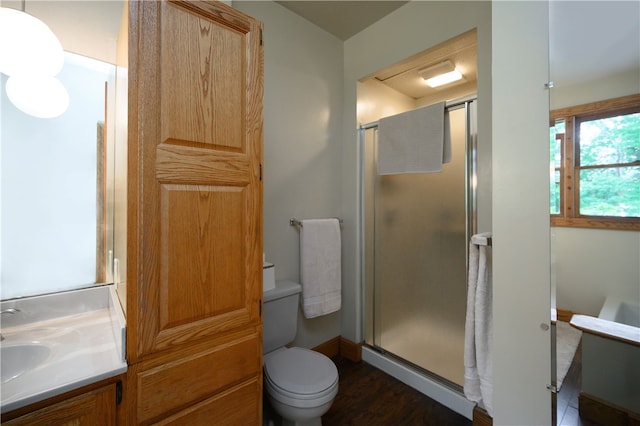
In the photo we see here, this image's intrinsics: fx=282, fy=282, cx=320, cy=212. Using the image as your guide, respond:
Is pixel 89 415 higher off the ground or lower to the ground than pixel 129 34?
lower

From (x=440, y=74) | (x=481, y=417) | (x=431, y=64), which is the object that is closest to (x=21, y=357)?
(x=481, y=417)

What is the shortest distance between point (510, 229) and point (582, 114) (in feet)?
1.42

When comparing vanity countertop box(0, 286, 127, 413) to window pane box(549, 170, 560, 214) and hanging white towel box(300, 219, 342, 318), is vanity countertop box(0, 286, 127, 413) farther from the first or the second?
window pane box(549, 170, 560, 214)

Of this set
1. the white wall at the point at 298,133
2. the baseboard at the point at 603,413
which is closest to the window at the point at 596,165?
the baseboard at the point at 603,413

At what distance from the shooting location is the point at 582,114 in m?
0.93

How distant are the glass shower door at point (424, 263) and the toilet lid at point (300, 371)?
2.51 feet

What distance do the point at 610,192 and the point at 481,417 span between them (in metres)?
1.35

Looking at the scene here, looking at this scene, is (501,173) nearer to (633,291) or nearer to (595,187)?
(595,187)

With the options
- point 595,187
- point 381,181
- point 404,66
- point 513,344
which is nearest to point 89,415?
point 513,344

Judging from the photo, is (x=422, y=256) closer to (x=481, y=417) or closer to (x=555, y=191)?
(x=481, y=417)

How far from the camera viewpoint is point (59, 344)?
3.45ft

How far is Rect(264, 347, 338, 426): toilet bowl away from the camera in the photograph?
1.35m

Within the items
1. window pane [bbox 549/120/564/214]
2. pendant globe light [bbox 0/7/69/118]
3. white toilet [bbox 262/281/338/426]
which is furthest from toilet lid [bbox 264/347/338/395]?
pendant globe light [bbox 0/7/69/118]

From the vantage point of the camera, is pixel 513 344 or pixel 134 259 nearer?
pixel 134 259
